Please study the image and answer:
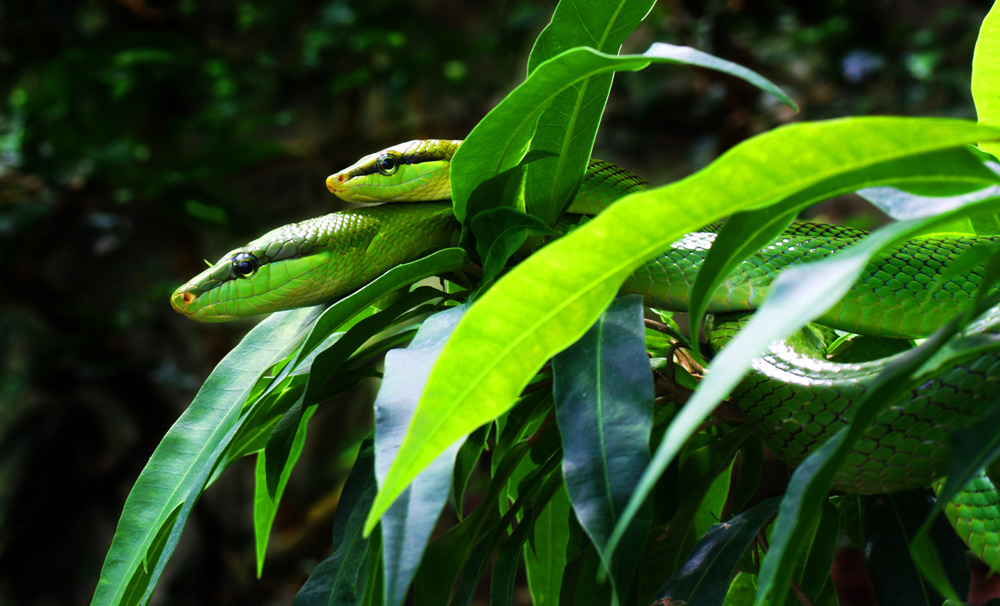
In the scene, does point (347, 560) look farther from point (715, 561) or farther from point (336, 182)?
point (336, 182)

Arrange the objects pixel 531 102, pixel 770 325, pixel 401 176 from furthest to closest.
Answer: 1. pixel 401 176
2. pixel 531 102
3. pixel 770 325

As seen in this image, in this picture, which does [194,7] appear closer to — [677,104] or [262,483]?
[677,104]

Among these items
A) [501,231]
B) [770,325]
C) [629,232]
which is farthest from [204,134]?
[770,325]

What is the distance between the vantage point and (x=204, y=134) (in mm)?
3709

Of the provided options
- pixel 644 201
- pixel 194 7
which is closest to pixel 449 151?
pixel 644 201

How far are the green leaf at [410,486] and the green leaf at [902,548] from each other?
428 mm

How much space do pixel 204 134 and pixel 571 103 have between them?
134 inches

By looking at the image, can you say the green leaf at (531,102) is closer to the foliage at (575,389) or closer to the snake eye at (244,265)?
the foliage at (575,389)

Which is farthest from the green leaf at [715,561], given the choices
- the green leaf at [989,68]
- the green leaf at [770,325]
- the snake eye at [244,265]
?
the snake eye at [244,265]

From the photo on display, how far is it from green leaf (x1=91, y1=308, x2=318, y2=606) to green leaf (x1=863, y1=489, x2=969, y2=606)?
1.99ft

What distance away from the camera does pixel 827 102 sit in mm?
3588

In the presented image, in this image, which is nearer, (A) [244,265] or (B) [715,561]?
(B) [715,561]

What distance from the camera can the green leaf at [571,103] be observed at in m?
0.68

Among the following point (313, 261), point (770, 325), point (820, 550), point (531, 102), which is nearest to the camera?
point (770, 325)
